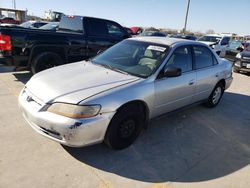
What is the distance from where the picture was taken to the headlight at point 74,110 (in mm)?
2926

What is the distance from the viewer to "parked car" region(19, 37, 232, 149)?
2.99 metres

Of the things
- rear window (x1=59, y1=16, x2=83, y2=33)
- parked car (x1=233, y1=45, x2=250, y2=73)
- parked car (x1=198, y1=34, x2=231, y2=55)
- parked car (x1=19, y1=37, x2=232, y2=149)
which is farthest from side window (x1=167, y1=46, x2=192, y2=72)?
parked car (x1=198, y1=34, x2=231, y2=55)

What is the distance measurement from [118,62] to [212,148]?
2.09 m

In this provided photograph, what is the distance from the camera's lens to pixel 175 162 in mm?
A: 3445

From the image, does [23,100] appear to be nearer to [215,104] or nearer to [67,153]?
[67,153]

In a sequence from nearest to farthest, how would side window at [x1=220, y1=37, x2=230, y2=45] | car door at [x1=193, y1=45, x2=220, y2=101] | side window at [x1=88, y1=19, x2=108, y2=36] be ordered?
car door at [x1=193, y1=45, x2=220, y2=101] < side window at [x1=88, y1=19, x2=108, y2=36] < side window at [x1=220, y1=37, x2=230, y2=45]

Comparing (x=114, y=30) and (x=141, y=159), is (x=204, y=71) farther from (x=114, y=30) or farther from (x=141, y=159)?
(x=114, y=30)

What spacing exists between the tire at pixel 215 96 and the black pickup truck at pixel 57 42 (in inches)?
154

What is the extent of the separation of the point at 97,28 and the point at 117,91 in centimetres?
526

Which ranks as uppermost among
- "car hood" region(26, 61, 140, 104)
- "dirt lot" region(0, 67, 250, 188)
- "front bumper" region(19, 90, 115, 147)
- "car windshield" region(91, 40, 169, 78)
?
"car windshield" region(91, 40, 169, 78)

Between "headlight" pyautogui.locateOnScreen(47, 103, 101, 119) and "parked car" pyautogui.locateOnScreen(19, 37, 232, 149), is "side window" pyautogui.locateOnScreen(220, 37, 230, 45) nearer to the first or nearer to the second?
"parked car" pyautogui.locateOnScreen(19, 37, 232, 149)

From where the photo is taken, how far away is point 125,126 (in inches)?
138

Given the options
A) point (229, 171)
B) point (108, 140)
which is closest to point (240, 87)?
point (229, 171)

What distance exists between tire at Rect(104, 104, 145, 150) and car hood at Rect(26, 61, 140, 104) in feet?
1.29
